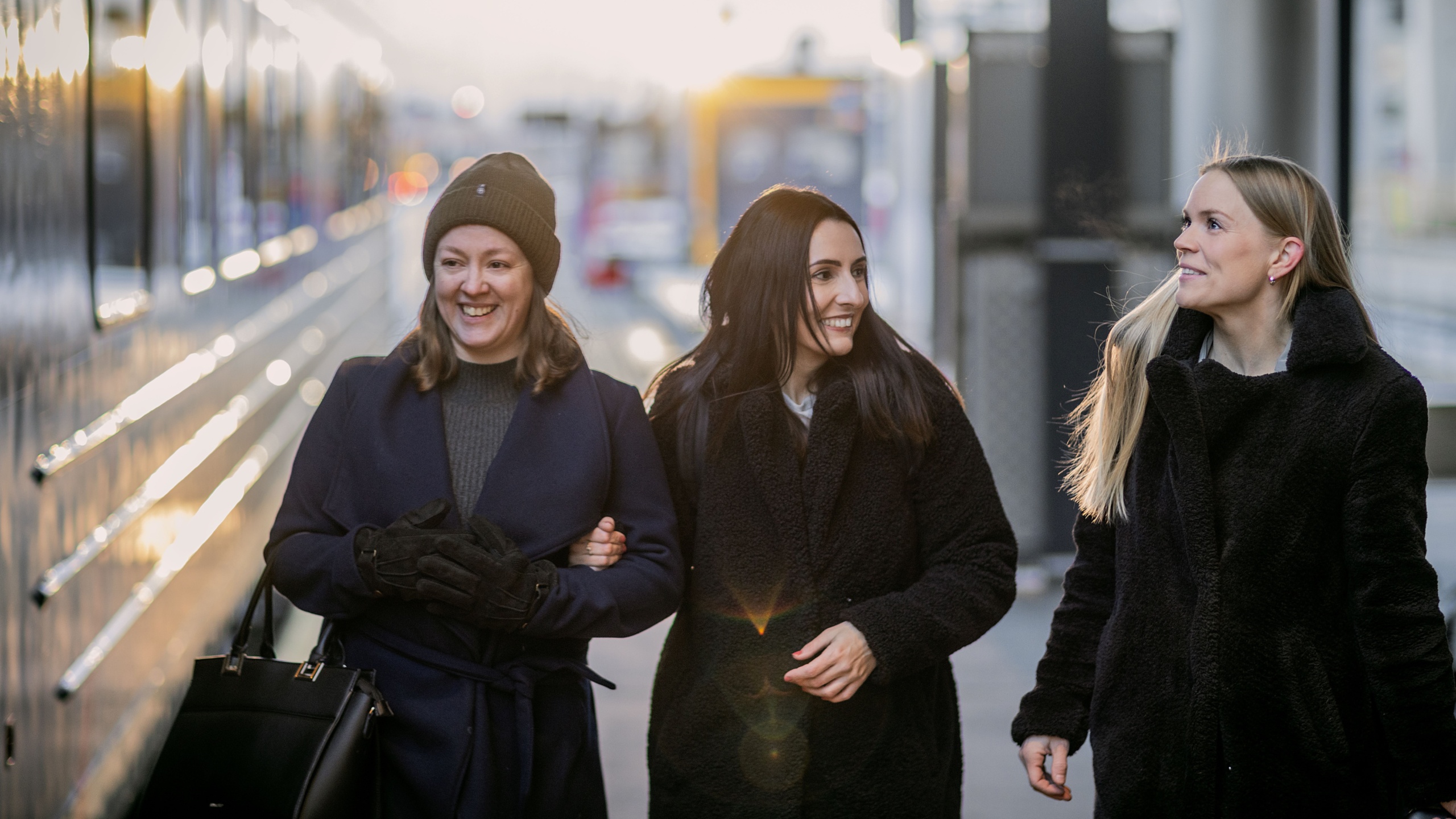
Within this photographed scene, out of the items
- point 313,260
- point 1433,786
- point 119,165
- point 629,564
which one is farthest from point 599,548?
point 313,260

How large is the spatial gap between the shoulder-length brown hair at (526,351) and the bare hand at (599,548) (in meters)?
0.25

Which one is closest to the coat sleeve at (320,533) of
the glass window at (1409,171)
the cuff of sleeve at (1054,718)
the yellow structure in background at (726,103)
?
the cuff of sleeve at (1054,718)

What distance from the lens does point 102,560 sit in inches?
135

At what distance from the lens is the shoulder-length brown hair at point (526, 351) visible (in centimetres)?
246

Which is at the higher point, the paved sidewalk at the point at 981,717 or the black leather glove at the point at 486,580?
the black leather glove at the point at 486,580

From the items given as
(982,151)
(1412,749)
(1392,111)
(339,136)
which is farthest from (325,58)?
(1412,749)

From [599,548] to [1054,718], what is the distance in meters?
0.77

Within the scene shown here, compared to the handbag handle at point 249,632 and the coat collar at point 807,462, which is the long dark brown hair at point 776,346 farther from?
the handbag handle at point 249,632

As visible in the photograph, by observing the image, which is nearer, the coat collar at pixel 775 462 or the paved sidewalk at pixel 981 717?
the coat collar at pixel 775 462

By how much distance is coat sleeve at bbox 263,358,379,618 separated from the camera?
7.52 ft

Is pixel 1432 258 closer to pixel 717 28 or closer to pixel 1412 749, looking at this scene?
pixel 1412 749

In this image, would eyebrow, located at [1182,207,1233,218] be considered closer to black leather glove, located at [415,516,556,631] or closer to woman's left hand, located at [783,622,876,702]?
woman's left hand, located at [783,622,876,702]

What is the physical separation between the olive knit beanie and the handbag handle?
0.57 meters

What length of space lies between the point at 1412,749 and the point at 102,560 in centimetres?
275
